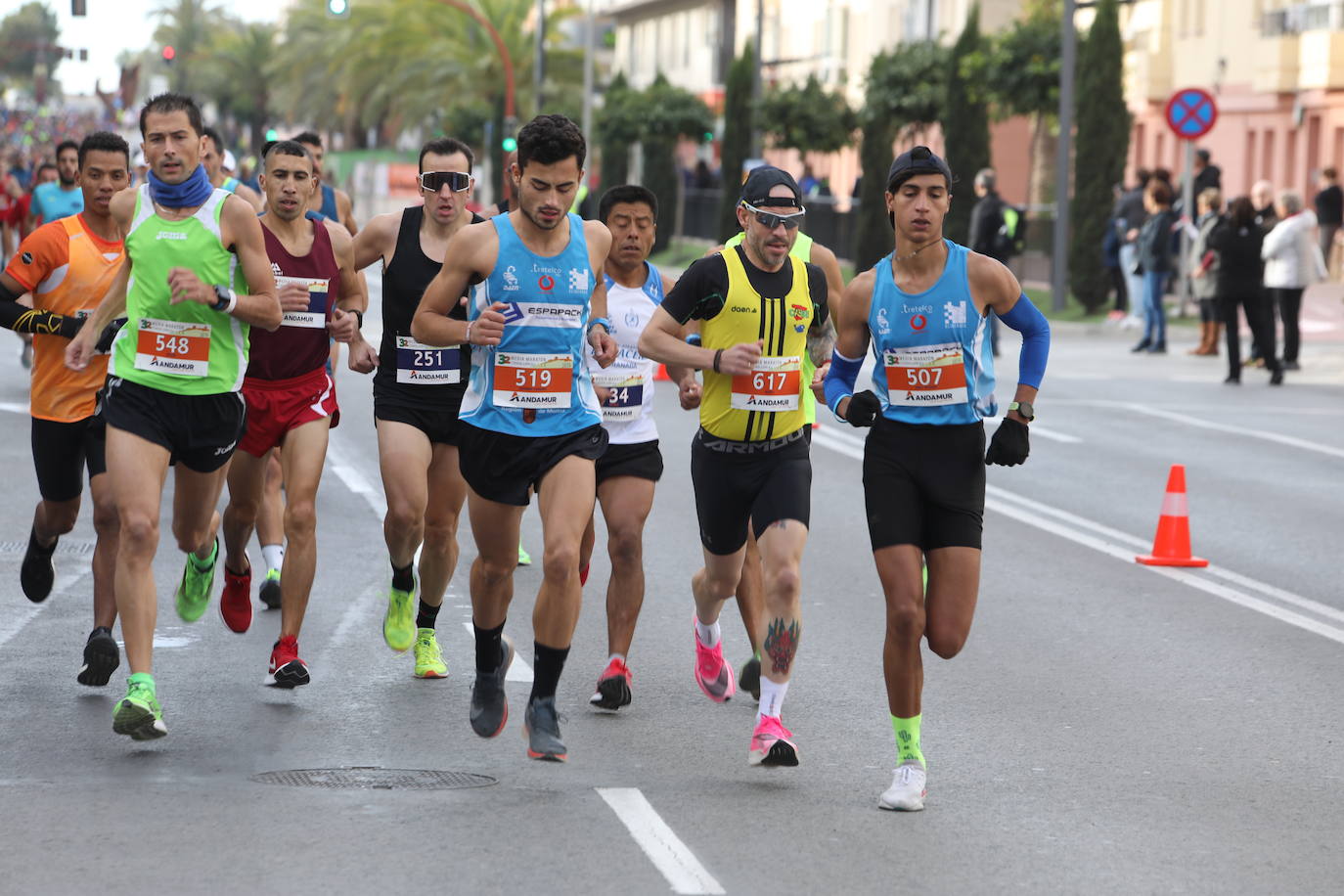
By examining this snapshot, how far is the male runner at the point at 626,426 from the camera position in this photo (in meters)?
8.21

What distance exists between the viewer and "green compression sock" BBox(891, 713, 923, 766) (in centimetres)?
686

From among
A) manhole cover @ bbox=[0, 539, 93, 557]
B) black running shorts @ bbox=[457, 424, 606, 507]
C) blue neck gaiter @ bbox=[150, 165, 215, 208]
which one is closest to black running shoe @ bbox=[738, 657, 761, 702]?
black running shorts @ bbox=[457, 424, 606, 507]

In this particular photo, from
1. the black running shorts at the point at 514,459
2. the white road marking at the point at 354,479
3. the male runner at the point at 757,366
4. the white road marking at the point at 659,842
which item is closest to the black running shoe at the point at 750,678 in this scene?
the male runner at the point at 757,366

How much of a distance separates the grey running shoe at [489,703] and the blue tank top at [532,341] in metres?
0.75

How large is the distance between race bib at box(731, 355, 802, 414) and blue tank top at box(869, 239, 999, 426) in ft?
1.89

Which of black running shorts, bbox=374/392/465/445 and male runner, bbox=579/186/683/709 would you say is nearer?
male runner, bbox=579/186/683/709

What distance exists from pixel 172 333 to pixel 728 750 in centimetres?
224

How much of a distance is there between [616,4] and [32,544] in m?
86.6

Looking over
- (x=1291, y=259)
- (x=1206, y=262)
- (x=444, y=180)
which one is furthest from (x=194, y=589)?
(x=1206, y=262)

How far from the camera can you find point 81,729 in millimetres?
7621

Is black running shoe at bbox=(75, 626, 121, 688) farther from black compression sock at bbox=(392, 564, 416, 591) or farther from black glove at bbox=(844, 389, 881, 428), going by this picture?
black glove at bbox=(844, 389, 881, 428)

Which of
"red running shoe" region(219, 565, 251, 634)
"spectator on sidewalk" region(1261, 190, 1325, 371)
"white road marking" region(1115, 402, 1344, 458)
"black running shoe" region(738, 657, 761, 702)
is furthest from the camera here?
"spectator on sidewalk" region(1261, 190, 1325, 371)

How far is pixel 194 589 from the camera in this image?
8891mm

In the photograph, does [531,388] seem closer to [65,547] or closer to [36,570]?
[36,570]
